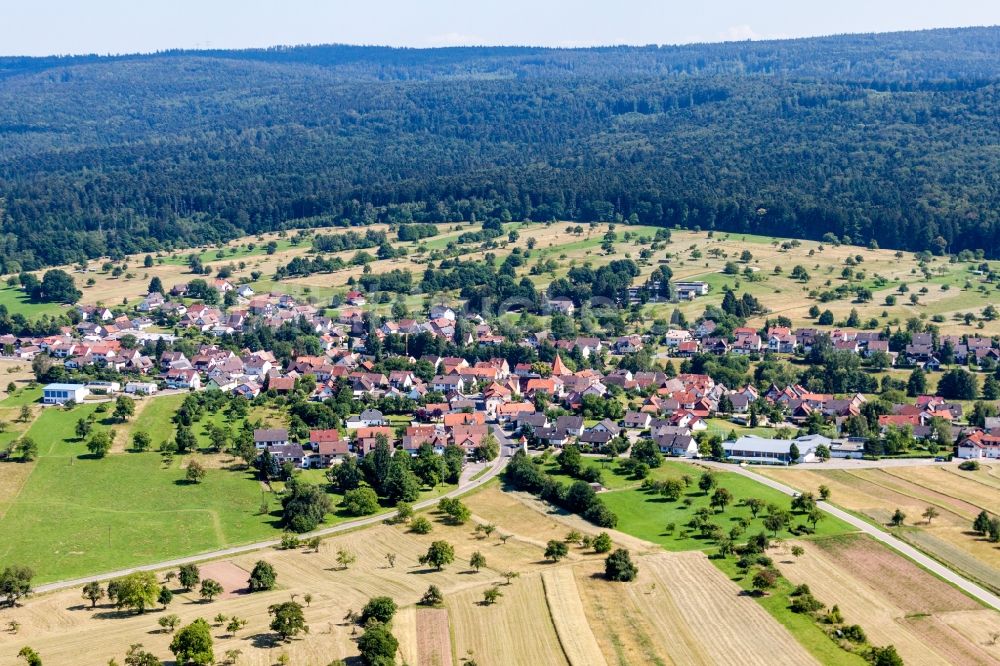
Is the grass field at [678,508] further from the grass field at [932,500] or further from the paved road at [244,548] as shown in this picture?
the paved road at [244,548]

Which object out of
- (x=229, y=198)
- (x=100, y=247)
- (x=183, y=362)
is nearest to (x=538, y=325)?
(x=183, y=362)

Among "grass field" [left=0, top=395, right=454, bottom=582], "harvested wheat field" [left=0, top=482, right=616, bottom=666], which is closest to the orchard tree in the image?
"harvested wheat field" [left=0, top=482, right=616, bottom=666]

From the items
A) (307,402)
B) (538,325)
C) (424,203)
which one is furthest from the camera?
(424,203)

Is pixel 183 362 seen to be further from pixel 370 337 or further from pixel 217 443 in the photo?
pixel 217 443

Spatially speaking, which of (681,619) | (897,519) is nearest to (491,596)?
(681,619)

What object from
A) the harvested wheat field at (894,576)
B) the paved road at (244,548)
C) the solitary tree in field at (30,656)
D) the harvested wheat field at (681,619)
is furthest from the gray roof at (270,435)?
the harvested wheat field at (894,576)

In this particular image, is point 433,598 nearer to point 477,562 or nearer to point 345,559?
point 477,562
